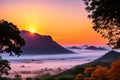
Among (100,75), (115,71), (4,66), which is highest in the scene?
(4,66)

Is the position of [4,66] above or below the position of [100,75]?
above

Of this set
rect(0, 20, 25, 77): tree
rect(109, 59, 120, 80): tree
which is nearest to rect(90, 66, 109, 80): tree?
rect(109, 59, 120, 80): tree

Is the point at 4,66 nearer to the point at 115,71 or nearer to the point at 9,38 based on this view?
the point at 9,38

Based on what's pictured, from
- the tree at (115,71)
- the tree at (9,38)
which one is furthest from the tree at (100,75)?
the tree at (9,38)

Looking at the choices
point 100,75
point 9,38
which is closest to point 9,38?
point 9,38

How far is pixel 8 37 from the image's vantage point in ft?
126

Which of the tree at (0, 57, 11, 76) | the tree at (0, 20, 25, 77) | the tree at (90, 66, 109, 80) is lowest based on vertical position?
the tree at (90, 66, 109, 80)

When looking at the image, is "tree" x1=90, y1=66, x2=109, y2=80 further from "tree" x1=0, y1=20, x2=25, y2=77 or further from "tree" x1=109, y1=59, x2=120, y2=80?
"tree" x1=0, y1=20, x2=25, y2=77

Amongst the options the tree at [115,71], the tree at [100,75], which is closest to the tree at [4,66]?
the tree at [100,75]

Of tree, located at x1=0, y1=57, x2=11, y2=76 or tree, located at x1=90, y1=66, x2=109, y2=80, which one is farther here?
tree, located at x1=0, y1=57, x2=11, y2=76

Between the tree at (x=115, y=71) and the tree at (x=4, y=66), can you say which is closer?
the tree at (x=115, y=71)

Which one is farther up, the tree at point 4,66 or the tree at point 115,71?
the tree at point 4,66

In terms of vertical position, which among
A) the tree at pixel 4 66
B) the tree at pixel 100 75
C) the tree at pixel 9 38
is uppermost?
the tree at pixel 9 38

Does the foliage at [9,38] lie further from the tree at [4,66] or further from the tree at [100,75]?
the tree at [100,75]
